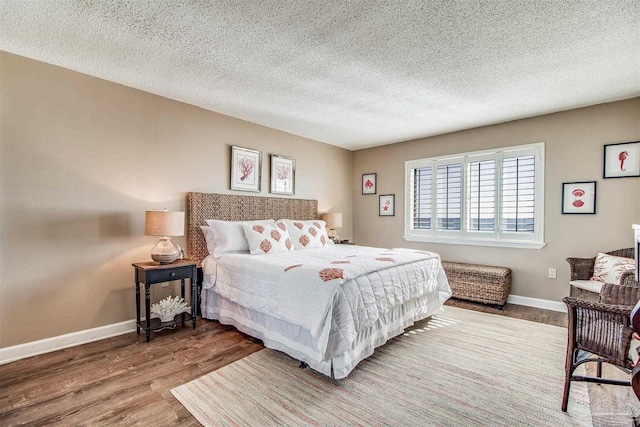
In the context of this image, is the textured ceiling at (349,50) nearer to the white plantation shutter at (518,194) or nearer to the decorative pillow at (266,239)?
the white plantation shutter at (518,194)

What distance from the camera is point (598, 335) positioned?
177 centimetres

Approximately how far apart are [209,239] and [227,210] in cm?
53

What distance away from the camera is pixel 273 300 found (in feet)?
8.64

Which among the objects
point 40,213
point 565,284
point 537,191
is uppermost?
point 537,191

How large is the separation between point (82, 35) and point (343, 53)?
1.98 metres

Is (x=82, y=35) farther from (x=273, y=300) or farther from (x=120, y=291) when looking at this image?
(x=273, y=300)

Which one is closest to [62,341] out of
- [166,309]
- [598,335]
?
[166,309]

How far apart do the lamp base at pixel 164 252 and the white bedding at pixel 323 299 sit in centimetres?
46

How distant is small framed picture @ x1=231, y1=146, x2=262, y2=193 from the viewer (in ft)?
13.5

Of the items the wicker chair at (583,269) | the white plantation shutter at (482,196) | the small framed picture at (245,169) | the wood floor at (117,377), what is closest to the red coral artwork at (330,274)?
the wood floor at (117,377)

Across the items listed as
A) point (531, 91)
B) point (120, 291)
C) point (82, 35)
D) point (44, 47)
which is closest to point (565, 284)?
point (531, 91)

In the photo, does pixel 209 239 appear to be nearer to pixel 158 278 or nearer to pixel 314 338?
pixel 158 278

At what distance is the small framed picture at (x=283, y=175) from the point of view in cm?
462

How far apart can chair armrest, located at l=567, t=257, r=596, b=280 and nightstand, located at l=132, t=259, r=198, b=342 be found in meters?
4.27
